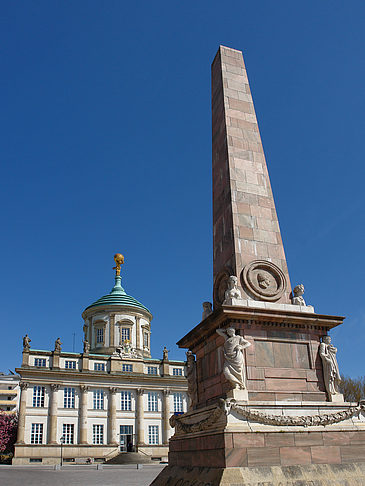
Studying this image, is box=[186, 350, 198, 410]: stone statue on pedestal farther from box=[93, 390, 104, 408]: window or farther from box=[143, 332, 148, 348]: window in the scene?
box=[143, 332, 148, 348]: window

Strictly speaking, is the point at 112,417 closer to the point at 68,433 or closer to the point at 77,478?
the point at 68,433

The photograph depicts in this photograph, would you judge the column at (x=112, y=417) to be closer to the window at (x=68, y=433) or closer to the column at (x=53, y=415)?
the window at (x=68, y=433)

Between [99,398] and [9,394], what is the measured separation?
168 feet

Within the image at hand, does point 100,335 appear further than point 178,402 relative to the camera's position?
Yes

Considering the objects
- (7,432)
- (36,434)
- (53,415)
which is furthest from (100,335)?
(7,432)

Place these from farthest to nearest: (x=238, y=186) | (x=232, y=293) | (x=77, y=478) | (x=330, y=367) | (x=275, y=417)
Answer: (x=77, y=478), (x=238, y=186), (x=232, y=293), (x=330, y=367), (x=275, y=417)

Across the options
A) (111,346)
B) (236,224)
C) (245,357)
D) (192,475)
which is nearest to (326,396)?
(245,357)

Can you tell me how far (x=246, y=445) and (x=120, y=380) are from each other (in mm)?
48929

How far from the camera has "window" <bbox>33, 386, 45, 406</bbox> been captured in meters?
51.6

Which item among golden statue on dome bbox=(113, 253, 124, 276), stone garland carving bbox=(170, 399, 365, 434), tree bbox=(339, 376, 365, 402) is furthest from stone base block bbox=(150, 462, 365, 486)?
golden statue on dome bbox=(113, 253, 124, 276)

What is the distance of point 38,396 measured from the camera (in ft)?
170

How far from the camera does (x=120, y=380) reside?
5588 centimetres

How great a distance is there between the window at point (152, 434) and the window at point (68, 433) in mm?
9456

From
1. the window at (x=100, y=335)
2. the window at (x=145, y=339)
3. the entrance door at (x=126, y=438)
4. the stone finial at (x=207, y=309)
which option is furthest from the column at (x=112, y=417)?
the stone finial at (x=207, y=309)
